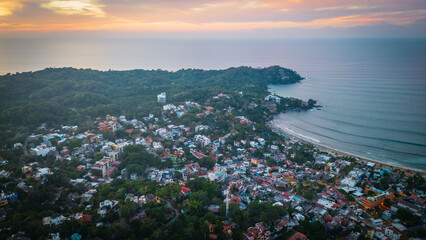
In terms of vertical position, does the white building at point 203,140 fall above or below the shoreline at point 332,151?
above

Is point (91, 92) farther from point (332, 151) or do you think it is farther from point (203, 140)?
point (332, 151)

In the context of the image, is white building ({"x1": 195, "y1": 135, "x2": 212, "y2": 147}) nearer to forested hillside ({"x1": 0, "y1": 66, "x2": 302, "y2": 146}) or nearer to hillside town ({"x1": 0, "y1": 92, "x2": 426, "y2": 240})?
hillside town ({"x1": 0, "y1": 92, "x2": 426, "y2": 240})

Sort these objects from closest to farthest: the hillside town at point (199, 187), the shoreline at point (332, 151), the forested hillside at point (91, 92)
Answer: the hillside town at point (199, 187) → the shoreline at point (332, 151) → the forested hillside at point (91, 92)

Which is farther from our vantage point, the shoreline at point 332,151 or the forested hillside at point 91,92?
the forested hillside at point 91,92

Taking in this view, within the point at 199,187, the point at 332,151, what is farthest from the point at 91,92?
the point at 332,151

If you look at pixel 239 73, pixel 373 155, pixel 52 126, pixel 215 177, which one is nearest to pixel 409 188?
pixel 373 155

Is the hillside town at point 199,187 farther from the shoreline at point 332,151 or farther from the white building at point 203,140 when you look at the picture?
the shoreline at point 332,151

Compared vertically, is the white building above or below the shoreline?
above

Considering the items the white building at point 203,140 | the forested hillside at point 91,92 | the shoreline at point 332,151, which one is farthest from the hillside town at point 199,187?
the forested hillside at point 91,92

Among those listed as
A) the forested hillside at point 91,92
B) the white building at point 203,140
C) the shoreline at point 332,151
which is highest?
the forested hillside at point 91,92

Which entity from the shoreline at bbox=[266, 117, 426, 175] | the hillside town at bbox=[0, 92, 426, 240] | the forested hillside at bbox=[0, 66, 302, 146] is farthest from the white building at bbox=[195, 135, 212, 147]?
the shoreline at bbox=[266, 117, 426, 175]
